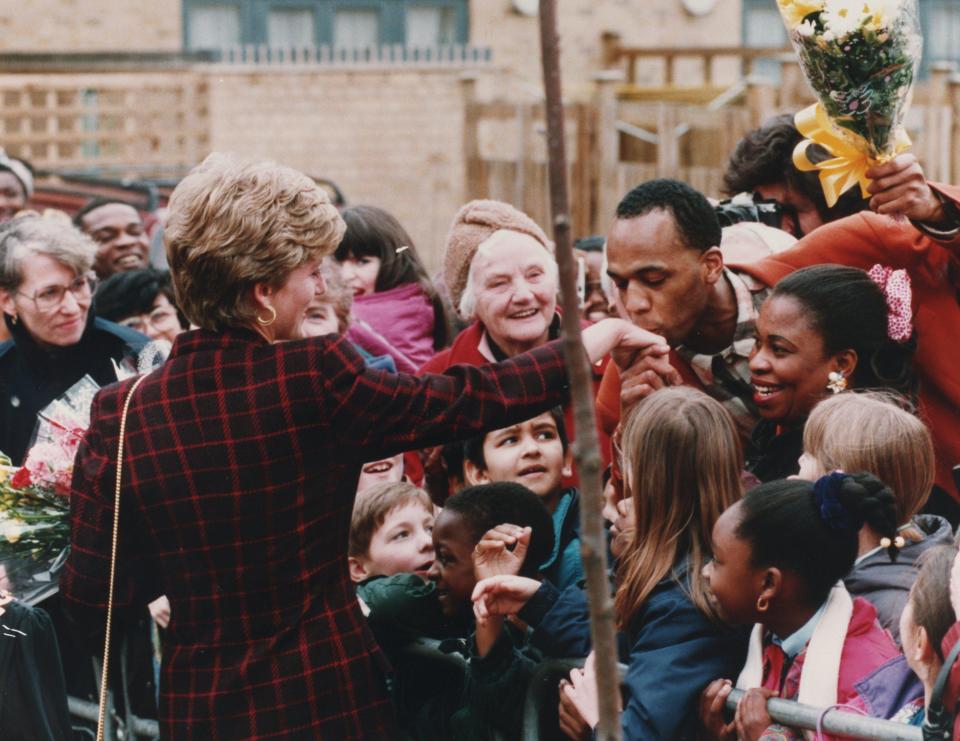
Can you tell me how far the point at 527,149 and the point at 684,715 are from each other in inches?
477

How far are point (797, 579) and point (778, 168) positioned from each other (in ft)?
5.85

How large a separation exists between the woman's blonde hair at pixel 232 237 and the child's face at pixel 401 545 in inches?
45.5

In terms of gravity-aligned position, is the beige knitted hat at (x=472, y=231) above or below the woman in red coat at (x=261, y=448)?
above

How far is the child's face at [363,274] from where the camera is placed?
598 centimetres

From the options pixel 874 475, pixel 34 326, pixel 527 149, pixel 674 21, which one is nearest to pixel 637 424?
pixel 874 475

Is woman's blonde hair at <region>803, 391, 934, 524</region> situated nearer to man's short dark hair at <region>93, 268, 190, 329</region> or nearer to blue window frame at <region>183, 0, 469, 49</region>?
man's short dark hair at <region>93, 268, 190, 329</region>

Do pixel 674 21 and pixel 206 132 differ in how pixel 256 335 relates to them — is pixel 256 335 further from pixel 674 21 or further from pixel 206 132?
pixel 674 21

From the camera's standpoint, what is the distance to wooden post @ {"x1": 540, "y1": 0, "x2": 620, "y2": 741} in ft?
6.01

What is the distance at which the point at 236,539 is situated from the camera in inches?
119

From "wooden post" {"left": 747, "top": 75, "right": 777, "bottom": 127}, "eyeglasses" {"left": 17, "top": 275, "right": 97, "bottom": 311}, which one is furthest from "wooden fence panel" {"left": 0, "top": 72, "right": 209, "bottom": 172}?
"eyeglasses" {"left": 17, "top": 275, "right": 97, "bottom": 311}

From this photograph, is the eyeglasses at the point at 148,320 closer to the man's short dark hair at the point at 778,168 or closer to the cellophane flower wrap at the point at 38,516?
the cellophane flower wrap at the point at 38,516

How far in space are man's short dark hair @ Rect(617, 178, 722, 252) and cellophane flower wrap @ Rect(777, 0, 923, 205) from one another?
358mm

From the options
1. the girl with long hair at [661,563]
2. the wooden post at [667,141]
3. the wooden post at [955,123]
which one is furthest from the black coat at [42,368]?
the wooden post at [955,123]

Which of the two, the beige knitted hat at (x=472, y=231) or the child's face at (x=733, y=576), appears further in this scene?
the beige knitted hat at (x=472, y=231)
